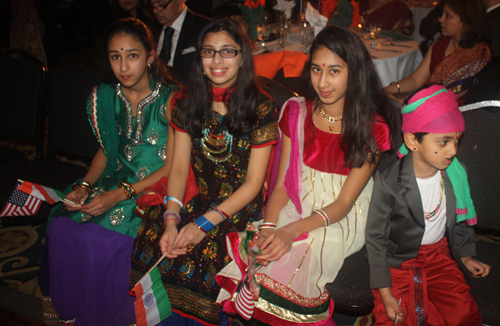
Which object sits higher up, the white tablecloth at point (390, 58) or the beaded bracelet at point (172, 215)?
the white tablecloth at point (390, 58)

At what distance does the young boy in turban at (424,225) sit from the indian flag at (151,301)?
79cm

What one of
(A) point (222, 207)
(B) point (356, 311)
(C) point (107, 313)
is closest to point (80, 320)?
(C) point (107, 313)

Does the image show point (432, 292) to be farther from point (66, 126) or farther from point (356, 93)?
point (66, 126)

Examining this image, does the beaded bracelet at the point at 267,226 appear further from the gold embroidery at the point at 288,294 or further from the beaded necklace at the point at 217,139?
the beaded necklace at the point at 217,139

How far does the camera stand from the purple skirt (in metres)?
1.61

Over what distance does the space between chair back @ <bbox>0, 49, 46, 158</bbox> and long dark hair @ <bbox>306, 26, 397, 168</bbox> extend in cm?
179

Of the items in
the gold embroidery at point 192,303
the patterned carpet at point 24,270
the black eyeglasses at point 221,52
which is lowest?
the patterned carpet at point 24,270

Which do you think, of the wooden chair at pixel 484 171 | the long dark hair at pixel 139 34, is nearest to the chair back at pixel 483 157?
the wooden chair at pixel 484 171

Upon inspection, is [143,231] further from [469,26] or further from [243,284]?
[469,26]

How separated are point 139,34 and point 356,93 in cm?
104

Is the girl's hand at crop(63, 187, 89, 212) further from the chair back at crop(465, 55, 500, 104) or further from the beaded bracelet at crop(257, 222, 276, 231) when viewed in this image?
the chair back at crop(465, 55, 500, 104)

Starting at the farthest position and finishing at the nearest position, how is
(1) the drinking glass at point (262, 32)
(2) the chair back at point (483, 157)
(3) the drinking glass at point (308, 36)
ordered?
(1) the drinking glass at point (262, 32)
(3) the drinking glass at point (308, 36)
(2) the chair back at point (483, 157)

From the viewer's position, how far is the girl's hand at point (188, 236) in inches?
59.7

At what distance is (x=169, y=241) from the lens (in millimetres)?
1536
